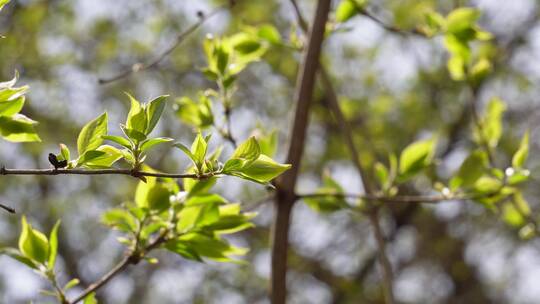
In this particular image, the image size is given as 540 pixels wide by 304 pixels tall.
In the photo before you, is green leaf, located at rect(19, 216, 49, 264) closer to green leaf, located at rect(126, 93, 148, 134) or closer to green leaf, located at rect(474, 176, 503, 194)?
green leaf, located at rect(126, 93, 148, 134)

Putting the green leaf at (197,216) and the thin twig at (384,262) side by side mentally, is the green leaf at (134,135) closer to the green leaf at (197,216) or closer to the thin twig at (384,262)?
the green leaf at (197,216)

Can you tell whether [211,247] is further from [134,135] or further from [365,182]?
[365,182]

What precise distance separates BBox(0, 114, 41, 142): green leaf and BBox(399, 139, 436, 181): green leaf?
0.70m

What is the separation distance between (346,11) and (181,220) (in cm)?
55

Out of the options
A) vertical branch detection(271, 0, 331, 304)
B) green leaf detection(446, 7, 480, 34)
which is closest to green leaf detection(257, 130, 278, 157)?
vertical branch detection(271, 0, 331, 304)

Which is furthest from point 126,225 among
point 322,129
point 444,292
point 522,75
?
point 444,292

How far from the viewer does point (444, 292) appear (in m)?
4.84

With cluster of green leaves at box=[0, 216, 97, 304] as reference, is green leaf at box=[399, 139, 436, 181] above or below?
below

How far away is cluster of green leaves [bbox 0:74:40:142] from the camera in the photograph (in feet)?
2.07

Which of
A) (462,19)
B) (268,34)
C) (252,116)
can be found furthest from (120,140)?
(252,116)

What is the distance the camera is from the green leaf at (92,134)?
0.68m

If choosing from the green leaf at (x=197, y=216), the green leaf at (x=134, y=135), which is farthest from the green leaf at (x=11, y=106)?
the green leaf at (x=197, y=216)

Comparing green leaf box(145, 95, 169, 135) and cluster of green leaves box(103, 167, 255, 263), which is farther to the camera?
cluster of green leaves box(103, 167, 255, 263)

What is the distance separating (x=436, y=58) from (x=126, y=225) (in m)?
3.41
